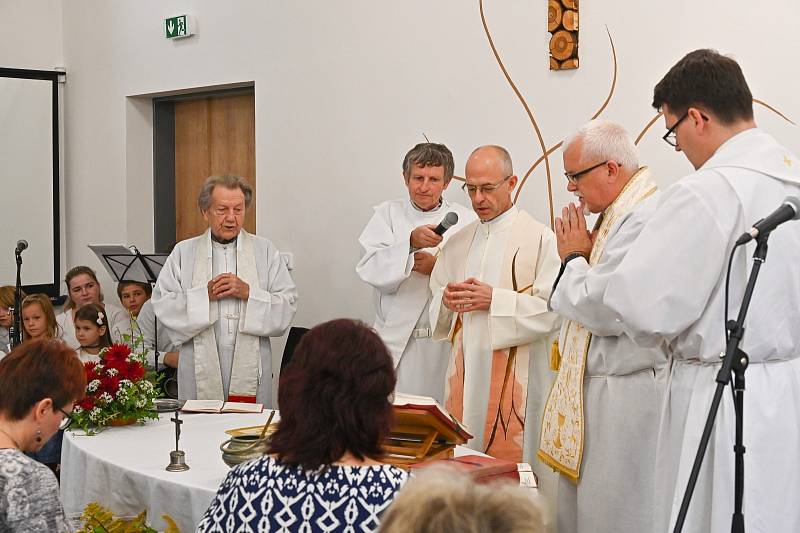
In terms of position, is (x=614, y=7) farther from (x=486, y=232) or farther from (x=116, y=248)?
(x=116, y=248)

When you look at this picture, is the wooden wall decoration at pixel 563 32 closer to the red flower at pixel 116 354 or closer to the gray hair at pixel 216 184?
the gray hair at pixel 216 184

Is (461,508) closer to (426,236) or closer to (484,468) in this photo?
(484,468)

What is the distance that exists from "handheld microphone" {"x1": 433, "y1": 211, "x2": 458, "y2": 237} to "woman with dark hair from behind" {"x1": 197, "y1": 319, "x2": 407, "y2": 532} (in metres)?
2.25

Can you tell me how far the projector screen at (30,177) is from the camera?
7.77 m

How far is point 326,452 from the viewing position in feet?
6.85

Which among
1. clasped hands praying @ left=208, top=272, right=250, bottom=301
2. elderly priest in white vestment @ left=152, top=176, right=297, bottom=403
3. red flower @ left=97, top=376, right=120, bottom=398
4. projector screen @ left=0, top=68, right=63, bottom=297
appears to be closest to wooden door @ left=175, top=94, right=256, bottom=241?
projector screen @ left=0, top=68, right=63, bottom=297

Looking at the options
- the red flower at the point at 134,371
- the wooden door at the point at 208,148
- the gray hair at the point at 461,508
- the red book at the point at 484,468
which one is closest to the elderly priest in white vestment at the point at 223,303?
the red flower at the point at 134,371

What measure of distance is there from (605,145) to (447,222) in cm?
110

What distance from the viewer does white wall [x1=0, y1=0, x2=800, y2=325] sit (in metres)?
4.77

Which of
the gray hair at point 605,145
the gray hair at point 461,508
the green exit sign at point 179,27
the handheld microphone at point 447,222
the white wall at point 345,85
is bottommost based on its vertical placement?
the gray hair at point 461,508

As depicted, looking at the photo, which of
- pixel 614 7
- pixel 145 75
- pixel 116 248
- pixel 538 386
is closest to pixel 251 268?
pixel 116 248

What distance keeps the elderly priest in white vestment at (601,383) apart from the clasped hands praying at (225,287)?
2.12 metres

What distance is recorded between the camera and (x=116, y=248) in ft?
19.8

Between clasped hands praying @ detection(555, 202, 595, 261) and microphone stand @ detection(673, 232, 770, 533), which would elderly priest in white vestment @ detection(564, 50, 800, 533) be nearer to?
microphone stand @ detection(673, 232, 770, 533)
